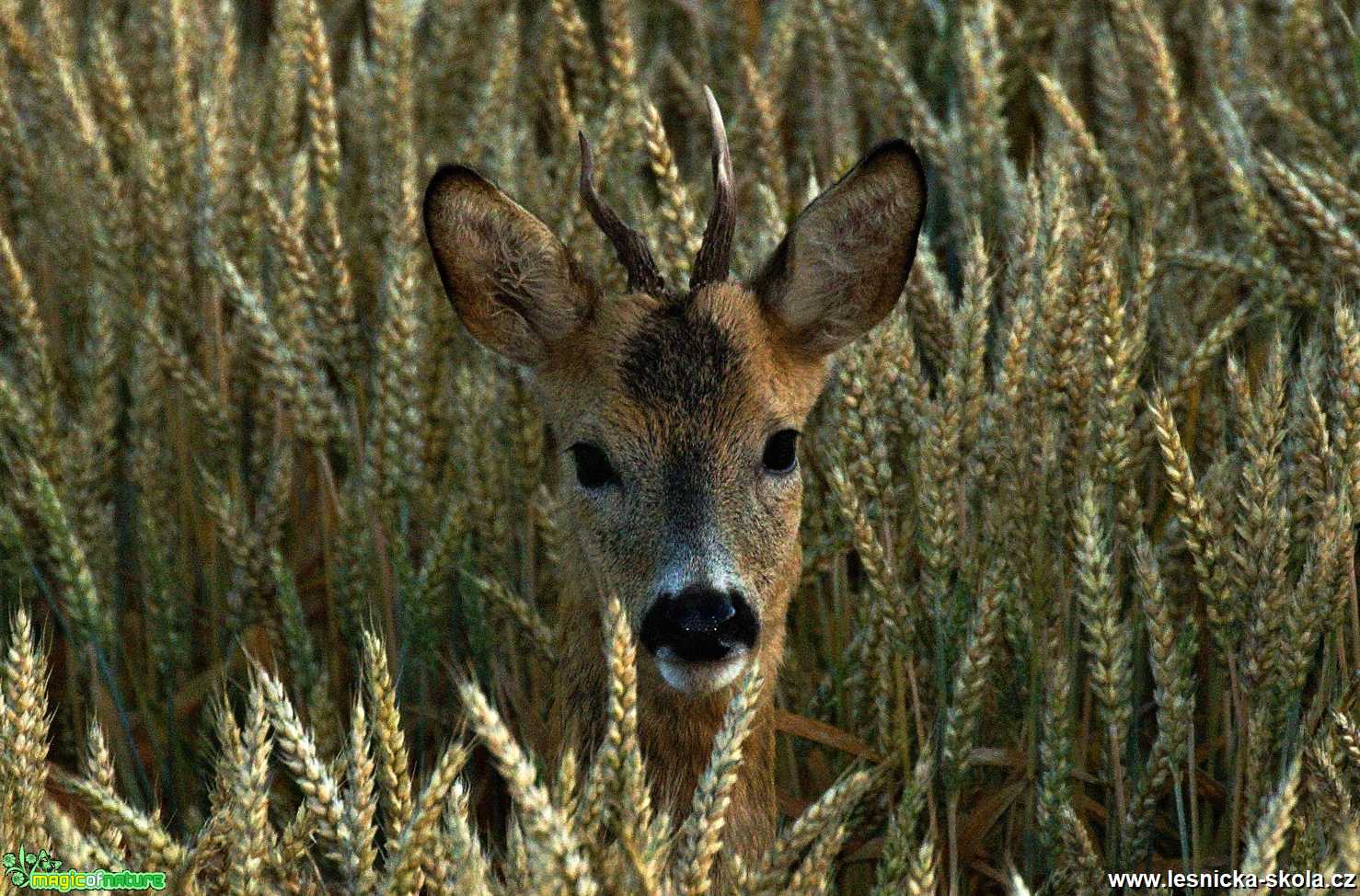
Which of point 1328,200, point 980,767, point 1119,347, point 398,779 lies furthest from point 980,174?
point 398,779

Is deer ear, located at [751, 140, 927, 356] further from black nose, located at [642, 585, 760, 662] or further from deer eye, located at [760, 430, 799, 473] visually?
black nose, located at [642, 585, 760, 662]

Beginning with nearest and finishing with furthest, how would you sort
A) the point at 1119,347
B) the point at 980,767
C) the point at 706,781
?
1. the point at 706,781
2. the point at 1119,347
3. the point at 980,767

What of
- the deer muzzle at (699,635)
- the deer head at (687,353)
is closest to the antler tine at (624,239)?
the deer head at (687,353)

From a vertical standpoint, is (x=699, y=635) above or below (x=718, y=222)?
below

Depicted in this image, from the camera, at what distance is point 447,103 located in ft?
19.9

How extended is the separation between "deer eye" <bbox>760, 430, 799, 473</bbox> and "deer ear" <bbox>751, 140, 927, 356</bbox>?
308 mm

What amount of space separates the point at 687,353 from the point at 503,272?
51 cm

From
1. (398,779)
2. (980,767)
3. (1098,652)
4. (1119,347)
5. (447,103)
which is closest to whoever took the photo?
(398,779)

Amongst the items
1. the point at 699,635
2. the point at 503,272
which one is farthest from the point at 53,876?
the point at 503,272

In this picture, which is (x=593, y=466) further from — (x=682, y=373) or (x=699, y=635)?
(x=699, y=635)

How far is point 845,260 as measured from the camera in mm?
3973

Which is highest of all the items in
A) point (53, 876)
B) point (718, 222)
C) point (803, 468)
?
point (718, 222)

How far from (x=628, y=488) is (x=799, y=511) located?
0.40 meters

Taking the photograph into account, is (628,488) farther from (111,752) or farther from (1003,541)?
(111,752)
